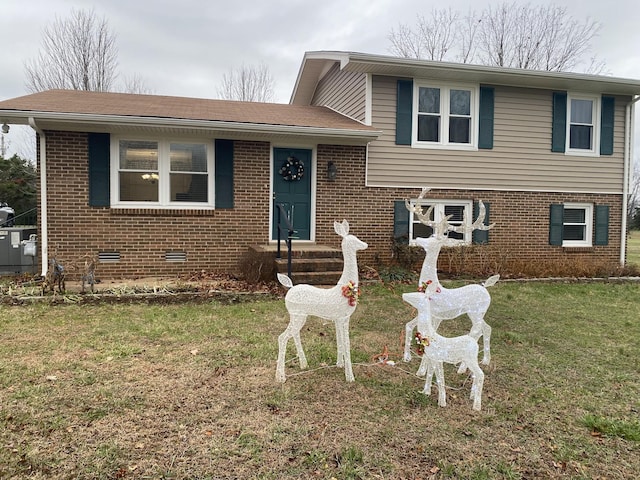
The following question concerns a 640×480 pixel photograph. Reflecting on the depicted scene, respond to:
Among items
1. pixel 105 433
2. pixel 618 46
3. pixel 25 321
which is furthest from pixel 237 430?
pixel 618 46

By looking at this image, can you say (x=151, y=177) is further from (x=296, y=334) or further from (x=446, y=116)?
(x=446, y=116)

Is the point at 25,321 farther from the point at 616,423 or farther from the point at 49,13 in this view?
the point at 49,13

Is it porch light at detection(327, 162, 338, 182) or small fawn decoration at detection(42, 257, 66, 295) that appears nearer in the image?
small fawn decoration at detection(42, 257, 66, 295)

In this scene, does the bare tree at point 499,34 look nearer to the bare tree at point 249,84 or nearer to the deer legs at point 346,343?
the bare tree at point 249,84

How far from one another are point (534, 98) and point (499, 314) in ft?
20.8

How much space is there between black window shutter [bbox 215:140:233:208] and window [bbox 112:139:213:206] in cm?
18

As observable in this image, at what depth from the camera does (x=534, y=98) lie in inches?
399

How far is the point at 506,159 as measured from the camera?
33.2 feet

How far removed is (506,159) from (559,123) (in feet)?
5.37

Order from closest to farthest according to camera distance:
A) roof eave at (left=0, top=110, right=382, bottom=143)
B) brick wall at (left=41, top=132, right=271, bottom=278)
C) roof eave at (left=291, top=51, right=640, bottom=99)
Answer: roof eave at (left=0, top=110, right=382, bottom=143) < brick wall at (left=41, top=132, right=271, bottom=278) < roof eave at (left=291, top=51, right=640, bottom=99)

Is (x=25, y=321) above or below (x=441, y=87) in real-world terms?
below

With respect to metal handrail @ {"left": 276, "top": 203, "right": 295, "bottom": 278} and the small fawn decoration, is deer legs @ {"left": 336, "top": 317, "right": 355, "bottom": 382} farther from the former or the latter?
the small fawn decoration

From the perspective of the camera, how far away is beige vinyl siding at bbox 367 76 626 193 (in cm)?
948

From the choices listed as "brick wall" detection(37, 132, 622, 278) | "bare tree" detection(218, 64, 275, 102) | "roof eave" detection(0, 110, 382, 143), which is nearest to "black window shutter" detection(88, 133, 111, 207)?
"brick wall" detection(37, 132, 622, 278)
